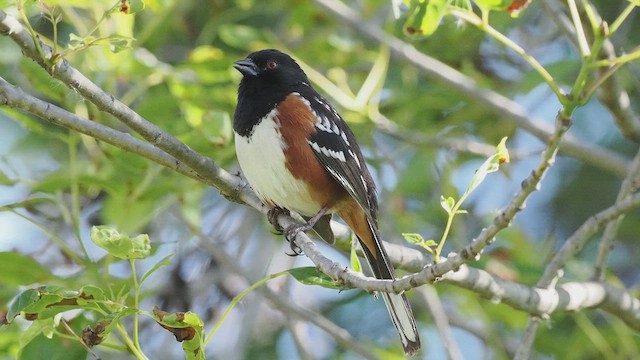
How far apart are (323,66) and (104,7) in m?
1.36

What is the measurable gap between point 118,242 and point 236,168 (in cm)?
293

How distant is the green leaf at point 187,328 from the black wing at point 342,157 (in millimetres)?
1201

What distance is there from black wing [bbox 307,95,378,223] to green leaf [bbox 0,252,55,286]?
1087 millimetres

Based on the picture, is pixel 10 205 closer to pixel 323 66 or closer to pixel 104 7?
pixel 104 7

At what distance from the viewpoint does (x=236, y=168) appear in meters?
5.19

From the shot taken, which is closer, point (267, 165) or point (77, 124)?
point (77, 124)

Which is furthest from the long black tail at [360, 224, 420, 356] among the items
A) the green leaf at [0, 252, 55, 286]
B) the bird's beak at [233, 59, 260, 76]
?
the green leaf at [0, 252, 55, 286]

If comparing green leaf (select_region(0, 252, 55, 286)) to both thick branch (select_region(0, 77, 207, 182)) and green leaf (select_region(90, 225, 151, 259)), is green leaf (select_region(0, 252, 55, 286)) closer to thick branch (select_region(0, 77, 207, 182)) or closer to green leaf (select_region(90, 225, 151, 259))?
thick branch (select_region(0, 77, 207, 182))

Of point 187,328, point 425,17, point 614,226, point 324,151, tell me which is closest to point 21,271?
point 187,328

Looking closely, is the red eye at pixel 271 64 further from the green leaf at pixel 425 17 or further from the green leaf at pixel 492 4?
the green leaf at pixel 492 4

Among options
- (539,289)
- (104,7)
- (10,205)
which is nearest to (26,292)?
(10,205)

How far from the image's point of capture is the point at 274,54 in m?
→ 3.98

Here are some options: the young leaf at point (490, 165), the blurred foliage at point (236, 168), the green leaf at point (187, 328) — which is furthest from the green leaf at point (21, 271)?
the young leaf at point (490, 165)

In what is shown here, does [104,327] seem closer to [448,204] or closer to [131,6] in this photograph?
[131,6]
